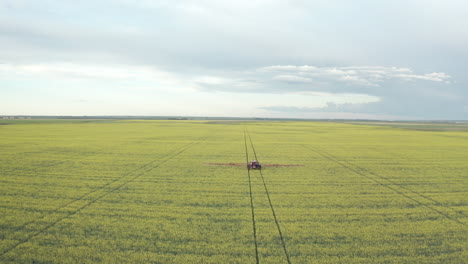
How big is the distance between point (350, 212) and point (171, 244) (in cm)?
954

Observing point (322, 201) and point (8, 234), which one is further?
point (322, 201)

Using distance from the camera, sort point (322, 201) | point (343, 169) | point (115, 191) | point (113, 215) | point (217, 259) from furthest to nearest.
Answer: point (343, 169)
point (115, 191)
point (322, 201)
point (113, 215)
point (217, 259)

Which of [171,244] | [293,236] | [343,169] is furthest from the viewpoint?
[343,169]

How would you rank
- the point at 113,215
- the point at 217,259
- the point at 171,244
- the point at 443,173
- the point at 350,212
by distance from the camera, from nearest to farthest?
the point at 217,259
the point at 171,244
the point at 113,215
the point at 350,212
the point at 443,173

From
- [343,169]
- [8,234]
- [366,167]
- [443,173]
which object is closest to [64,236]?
[8,234]

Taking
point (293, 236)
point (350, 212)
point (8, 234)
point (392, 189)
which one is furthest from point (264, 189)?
point (8, 234)

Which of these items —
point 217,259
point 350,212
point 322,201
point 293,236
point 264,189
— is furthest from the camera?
point 264,189

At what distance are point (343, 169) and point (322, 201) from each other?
1144 centimetres

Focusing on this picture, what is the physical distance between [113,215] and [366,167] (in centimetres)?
2384

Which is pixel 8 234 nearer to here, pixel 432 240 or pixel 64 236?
pixel 64 236

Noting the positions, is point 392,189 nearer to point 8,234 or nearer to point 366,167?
point 366,167

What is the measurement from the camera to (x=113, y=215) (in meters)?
14.0

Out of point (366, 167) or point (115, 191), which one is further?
point (366, 167)

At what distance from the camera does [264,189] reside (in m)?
19.3
